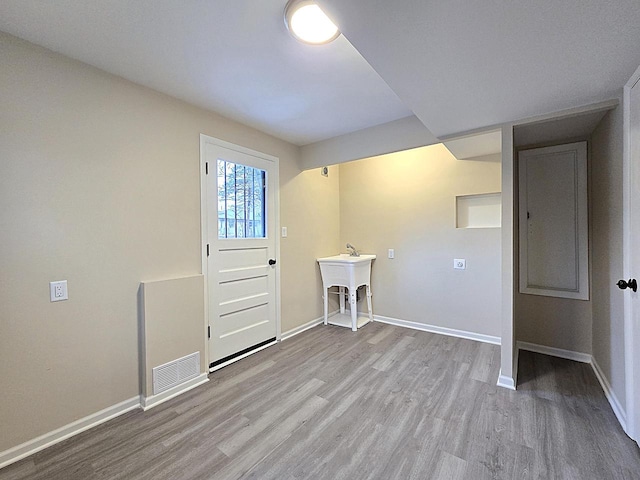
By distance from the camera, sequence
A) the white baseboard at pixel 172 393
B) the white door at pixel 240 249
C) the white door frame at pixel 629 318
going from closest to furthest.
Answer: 1. the white door frame at pixel 629 318
2. the white baseboard at pixel 172 393
3. the white door at pixel 240 249

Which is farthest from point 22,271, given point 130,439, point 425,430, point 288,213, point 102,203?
point 425,430

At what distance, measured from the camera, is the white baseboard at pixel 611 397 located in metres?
1.75

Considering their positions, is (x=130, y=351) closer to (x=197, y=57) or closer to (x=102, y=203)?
(x=102, y=203)

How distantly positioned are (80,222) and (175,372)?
52.4 inches

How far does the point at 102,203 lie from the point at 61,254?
0.41 meters

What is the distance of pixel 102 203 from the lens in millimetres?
1925

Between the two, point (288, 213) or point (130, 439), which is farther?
point (288, 213)

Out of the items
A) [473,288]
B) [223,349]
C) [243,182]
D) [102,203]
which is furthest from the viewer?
[473,288]

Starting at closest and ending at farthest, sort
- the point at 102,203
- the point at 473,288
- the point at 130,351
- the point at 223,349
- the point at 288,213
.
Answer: the point at 102,203 → the point at 130,351 → the point at 223,349 → the point at 473,288 → the point at 288,213

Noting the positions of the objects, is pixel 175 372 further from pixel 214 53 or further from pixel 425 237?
pixel 425 237

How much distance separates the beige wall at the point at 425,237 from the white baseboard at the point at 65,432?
9.78ft

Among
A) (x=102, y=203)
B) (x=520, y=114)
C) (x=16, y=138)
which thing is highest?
(x=520, y=114)

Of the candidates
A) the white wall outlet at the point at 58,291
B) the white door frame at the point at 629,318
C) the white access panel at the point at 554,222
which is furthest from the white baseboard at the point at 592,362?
the white wall outlet at the point at 58,291

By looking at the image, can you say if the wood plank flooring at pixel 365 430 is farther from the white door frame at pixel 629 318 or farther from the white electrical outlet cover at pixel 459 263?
the white electrical outlet cover at pixel 459 263
